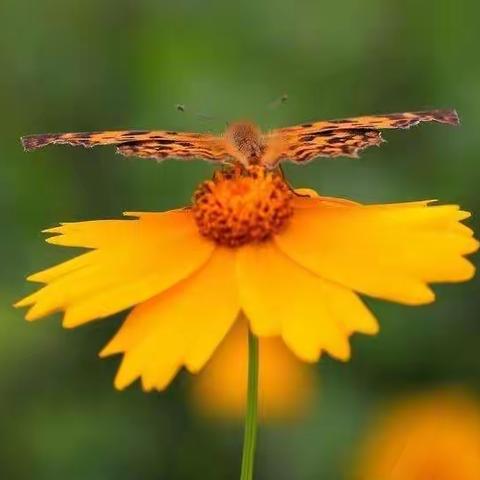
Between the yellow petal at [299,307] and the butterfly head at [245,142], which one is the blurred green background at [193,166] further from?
the yellow petal at [299,307]

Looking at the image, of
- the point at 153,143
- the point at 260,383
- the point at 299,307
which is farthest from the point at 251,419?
the point at 260,383

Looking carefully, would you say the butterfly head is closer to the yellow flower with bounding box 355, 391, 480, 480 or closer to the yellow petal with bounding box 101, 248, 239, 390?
the yellow petal with bounding box 101, 248, 239, 390

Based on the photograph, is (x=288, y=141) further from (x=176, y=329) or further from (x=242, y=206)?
(x=176, y=329)

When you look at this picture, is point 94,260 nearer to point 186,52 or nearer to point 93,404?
point 93,404

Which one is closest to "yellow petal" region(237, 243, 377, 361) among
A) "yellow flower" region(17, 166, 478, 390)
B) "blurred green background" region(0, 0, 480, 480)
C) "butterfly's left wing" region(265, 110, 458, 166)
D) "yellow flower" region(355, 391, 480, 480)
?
"yellow flower" region(17, 166, 478, 390)

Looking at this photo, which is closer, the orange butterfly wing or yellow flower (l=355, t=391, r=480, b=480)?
the orange butterfly wing

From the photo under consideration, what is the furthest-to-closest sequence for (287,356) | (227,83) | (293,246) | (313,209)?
(227,83) < (287,356) < (313,209) < (293,246)

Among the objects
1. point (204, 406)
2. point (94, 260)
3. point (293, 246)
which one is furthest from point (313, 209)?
point (204, 406)

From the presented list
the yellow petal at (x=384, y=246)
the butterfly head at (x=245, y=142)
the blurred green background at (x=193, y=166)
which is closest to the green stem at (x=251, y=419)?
the yellow petal at (x=384, y=246)
